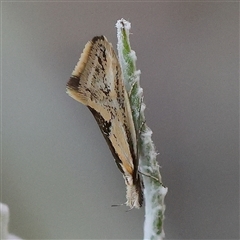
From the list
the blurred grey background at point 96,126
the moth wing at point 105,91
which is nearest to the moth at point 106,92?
the moth wing at point 105,91

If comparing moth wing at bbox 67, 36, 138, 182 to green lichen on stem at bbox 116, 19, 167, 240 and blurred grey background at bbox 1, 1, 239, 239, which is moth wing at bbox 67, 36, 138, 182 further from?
blurred grey background at bbox 1, 1, 239, 239

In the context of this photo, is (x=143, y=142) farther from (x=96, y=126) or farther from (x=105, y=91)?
→ (x=96, y=126)

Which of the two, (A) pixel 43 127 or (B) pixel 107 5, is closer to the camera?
(B) pixel 107 5

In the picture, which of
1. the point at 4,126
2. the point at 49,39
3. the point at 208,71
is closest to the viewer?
the point at 208,71

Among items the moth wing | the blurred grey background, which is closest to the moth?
the moth wing

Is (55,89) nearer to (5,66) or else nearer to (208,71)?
(5,66)

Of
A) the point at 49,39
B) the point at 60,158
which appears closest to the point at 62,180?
the point at 60,158
